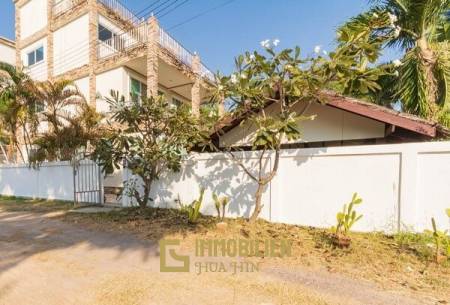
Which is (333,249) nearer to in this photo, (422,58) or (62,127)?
(422,58)

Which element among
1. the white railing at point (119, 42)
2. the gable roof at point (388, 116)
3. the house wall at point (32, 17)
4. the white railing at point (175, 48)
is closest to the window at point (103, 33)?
the white railing at point (119, 42)

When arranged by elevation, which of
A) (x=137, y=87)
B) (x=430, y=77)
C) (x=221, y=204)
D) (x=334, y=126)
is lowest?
(x=221, y=204)

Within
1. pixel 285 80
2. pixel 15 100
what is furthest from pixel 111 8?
pixel 285 80

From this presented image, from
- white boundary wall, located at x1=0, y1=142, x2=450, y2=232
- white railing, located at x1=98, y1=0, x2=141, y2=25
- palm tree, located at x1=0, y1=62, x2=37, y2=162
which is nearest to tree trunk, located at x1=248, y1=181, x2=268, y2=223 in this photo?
white boundary wall, located at x1=0, y1=142, x2=450, y2=232

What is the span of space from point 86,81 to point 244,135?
1145cm

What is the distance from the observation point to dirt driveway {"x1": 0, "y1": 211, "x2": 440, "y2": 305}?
320 centimetres

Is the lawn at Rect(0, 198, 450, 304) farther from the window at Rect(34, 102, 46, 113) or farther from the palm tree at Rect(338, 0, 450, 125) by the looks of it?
the window at Rect(34, 102, 46, 113)

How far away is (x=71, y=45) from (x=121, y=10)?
3.61 meters

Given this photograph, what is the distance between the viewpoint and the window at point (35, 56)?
1738 cm

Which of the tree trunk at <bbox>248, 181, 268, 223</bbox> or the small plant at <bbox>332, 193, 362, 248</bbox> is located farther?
the tree trunk at <bbox>248, 181, 268, 223</bbox>

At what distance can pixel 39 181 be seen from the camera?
12406mm

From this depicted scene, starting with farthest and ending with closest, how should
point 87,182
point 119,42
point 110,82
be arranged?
point 119,42
point 110,82
point 87,182

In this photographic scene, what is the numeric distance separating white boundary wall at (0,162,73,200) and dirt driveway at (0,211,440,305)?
671 cm

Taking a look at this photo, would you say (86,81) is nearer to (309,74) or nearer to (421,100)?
(309,74)
